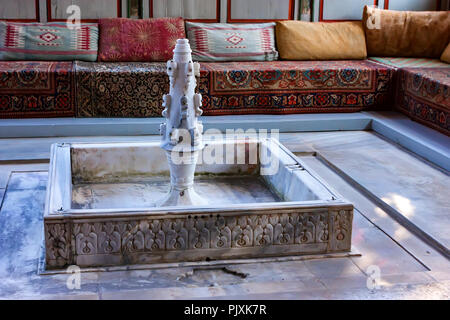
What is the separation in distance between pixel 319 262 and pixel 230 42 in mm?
3608

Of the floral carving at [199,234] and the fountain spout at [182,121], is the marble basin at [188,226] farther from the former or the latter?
the fountain spout at [182,121]

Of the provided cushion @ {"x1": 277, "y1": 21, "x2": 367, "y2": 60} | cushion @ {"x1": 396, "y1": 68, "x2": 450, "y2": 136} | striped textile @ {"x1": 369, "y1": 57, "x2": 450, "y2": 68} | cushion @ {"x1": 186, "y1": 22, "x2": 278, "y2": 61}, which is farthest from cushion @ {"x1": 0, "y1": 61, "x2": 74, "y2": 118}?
striped textile @ {"x1": 369, "y1": 57, "x2": 450, "y2": 68}

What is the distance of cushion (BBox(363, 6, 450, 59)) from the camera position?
6.57 m

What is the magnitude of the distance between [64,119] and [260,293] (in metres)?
3.19

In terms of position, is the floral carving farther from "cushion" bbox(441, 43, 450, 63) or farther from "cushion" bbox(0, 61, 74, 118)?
"cushion" bbox(441, 43, 450, 63)

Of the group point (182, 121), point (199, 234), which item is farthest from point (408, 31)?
point (199, 234)

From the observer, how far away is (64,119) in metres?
5.33

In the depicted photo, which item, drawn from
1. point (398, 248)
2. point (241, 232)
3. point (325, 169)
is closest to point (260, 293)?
point (241, 232)

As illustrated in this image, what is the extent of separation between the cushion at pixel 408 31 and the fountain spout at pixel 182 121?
3858 millimetres

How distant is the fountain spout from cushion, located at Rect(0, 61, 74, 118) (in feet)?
7.52

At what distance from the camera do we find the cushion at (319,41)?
638 centimetres

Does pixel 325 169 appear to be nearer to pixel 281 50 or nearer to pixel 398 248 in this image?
pixel 398 248

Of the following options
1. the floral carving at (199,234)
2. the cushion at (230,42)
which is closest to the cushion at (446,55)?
the cushion at (230,42)

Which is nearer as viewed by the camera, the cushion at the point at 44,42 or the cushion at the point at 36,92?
the cushion at the point at 36,92
